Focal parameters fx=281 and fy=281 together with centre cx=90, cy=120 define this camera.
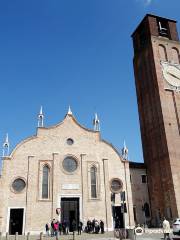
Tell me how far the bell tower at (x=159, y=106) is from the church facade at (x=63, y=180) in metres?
4.03

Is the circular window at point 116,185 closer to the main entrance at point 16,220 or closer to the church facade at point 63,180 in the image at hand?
the church facade at point 63,180

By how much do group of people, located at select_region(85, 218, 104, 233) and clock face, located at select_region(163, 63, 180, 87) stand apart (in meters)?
20.7

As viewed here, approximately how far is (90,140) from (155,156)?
28.7ft

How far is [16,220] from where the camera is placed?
28469 mm

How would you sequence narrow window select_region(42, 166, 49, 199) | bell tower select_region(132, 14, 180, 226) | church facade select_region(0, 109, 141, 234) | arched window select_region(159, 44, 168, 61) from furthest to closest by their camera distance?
arched window select_region(159, 44, 168, 61) < bell tower select_region(132, 14, 180, 226) < narrow window select_region(42, 166, 49, 199) < church facade select_region(0, 109, 141, 234)

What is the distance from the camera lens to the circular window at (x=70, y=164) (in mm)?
31625

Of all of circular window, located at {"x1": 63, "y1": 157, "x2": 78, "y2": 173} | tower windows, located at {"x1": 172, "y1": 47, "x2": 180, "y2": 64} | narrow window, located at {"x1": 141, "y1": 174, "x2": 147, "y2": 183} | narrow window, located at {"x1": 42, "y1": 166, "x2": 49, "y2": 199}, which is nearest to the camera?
narrow window, located at {"x1": 42, "y1": 166, "x2": 49, "y2": 199}

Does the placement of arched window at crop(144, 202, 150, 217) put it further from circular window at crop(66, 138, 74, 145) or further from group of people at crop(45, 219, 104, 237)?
circular window at crop(66, 138, 74, 145)

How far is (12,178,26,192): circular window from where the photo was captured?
95.8 ft

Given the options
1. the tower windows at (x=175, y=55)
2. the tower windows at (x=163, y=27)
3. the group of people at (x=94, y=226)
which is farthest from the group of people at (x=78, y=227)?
the tower windows at (x=163, y=27)

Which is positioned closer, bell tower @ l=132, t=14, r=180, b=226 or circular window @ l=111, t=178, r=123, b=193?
circular window @ l=111, t=178, r=123, b=193

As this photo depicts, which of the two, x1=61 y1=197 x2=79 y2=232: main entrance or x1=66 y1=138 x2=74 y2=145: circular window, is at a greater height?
x1=66 y1=138 x2=74 y2=145: circular window

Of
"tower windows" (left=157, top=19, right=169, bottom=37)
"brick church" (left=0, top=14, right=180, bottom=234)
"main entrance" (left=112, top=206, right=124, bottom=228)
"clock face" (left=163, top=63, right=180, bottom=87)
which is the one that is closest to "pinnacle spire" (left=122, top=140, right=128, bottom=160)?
"brick church" (left=0, top=14, right=180, bottom=234)

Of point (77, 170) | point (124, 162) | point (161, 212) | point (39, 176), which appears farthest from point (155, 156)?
point (39, 176)
